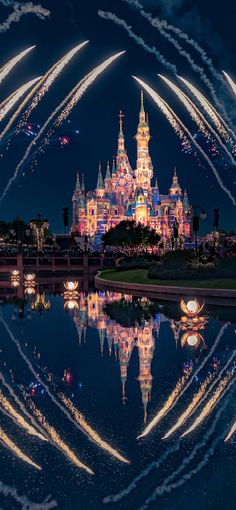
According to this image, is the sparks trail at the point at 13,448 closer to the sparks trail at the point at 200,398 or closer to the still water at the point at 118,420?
the still water at the point at 118,420

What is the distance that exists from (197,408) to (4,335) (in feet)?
34.2

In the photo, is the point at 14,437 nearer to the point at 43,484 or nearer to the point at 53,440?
the point at 53,440

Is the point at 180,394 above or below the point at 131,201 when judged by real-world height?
below

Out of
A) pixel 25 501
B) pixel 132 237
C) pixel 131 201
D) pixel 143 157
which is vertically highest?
pixel 143 157

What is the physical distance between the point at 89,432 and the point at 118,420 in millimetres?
699

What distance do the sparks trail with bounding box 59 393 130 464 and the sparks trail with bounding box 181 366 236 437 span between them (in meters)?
1.28

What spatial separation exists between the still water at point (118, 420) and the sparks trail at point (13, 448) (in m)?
0.03

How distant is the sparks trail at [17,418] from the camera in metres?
9.01

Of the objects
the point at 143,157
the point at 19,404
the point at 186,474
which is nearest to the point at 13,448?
the point at 19,404

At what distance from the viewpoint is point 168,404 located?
1039cm

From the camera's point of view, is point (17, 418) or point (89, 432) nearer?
point (89, 432)

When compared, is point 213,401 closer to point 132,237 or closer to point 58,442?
point 58,442

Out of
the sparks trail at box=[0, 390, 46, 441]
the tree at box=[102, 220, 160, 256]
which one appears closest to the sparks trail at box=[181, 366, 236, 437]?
the sparks trail at box=[0, 390, 46, 441]

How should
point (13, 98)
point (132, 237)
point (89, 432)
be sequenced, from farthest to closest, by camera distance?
point (132, 237) < point (13, 98) < point (89, 432)
